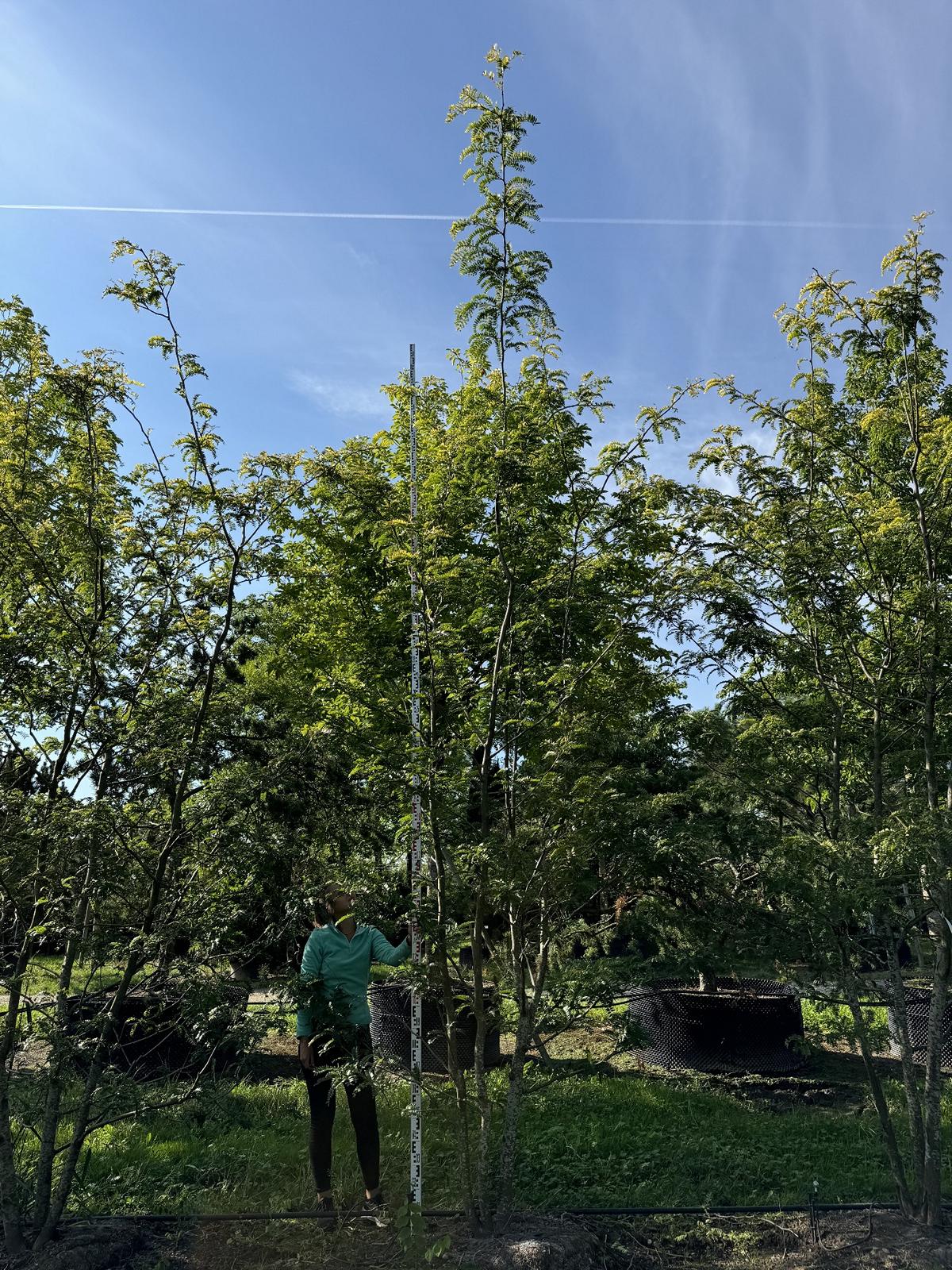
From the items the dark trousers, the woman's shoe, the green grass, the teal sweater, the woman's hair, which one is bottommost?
the green grass

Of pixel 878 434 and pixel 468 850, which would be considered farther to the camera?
pixel 878 434

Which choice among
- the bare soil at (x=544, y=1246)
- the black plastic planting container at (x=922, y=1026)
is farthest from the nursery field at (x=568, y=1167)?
the black plastic planting container at (x=922, y=1026)

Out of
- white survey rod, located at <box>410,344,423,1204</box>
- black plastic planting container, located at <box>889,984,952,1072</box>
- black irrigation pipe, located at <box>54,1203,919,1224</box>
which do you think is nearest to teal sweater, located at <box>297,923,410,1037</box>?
white survey rod, located at <box>410,344,423,1204</box>

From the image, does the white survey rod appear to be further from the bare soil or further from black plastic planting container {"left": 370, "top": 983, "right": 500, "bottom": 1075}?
black plastic planting container {"left": 370, "top": 983, "right": 500, "bottom": 1075}

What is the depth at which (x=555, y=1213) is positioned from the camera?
155 inches

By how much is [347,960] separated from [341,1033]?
65 cm

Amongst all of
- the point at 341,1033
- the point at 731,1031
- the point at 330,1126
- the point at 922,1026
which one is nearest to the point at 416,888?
the point at 341,1033

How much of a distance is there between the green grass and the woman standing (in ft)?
0.84

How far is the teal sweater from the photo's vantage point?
4156 millimetres

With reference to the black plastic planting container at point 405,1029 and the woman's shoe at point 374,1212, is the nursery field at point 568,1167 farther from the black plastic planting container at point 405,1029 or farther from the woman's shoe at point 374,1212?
the black plastic planting container at point 405,1029

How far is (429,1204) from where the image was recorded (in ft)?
13.7

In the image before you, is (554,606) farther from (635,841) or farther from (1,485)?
(1,485)

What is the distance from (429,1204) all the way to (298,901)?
1.74m

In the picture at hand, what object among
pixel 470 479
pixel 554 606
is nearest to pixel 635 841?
pixel 554 606
